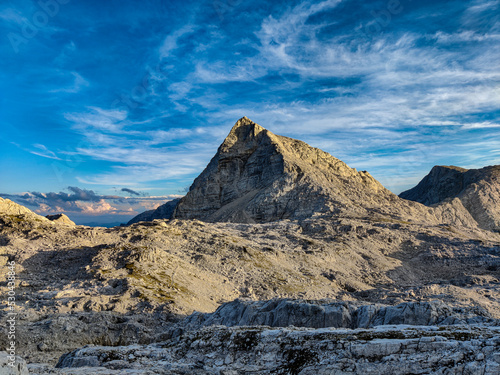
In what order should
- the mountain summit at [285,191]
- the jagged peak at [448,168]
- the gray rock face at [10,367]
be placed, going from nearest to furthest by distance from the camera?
the gray rock face at [10,367] < the mountain summit at [285,191] < the jagged peak at [448,168]

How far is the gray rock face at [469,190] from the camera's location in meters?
110

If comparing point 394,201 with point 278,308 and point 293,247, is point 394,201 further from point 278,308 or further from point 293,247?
point 278,308

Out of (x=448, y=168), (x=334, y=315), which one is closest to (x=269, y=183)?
(x=334, y=315)

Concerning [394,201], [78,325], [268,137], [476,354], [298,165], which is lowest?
[78,325]

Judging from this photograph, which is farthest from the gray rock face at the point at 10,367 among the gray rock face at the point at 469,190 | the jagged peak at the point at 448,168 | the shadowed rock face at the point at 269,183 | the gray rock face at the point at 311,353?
the jagged peak at the point at 448,168

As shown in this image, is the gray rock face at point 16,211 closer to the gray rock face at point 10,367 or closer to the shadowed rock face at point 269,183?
the gray rock face at point 10,367

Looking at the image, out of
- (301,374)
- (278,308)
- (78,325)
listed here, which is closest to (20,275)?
(78,325)

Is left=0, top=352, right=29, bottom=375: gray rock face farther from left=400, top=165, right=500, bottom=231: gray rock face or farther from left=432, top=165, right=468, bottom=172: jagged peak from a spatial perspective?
left=432, top=165, right=468, bottom=172: jagged peak

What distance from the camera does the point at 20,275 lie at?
2912 cm

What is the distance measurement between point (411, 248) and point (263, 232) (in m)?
29.5

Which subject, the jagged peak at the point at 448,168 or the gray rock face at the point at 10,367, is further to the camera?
the jagged peak at the point at 448,168

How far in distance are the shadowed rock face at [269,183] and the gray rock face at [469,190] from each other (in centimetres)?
3311

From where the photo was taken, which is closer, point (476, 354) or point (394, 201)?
point (476, 354)

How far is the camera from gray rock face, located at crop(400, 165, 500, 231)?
361ft
